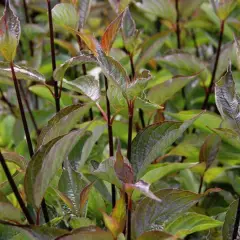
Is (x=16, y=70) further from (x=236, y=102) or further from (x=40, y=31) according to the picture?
(x=40, y=31)

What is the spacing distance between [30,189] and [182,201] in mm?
190

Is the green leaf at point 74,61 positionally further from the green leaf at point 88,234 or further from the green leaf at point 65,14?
the green leaf at point 88,234

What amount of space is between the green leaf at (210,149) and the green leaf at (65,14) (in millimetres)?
293

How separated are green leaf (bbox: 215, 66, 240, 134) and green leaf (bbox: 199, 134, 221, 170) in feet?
0.58

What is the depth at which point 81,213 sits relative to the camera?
28.2 inches

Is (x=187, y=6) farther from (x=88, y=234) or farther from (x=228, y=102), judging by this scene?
(x=88, y=234)

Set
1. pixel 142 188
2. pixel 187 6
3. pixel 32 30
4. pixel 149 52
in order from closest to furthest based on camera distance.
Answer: pixel 142 188
pixel 149 52
pixel 187 6
pixel 32 30

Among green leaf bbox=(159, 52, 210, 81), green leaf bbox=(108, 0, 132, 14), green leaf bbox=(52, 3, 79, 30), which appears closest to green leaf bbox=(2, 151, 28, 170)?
green leaf bbox=(52, 3, 79, 30)

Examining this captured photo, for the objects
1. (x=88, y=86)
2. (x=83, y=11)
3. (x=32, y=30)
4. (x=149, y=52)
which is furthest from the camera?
(x=32, y=30)

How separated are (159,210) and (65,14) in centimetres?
34

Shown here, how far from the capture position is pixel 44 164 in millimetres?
641

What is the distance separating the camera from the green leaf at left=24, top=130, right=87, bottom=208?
633 mm

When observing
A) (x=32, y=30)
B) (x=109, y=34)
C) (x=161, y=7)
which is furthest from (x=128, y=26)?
(x=32, y=30)

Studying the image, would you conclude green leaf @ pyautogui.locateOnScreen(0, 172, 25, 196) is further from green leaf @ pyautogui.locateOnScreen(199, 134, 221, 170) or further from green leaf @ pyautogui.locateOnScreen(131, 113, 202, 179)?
green leaf @ pyautogui.locateOnScreen(199, 134, 221, 170)
